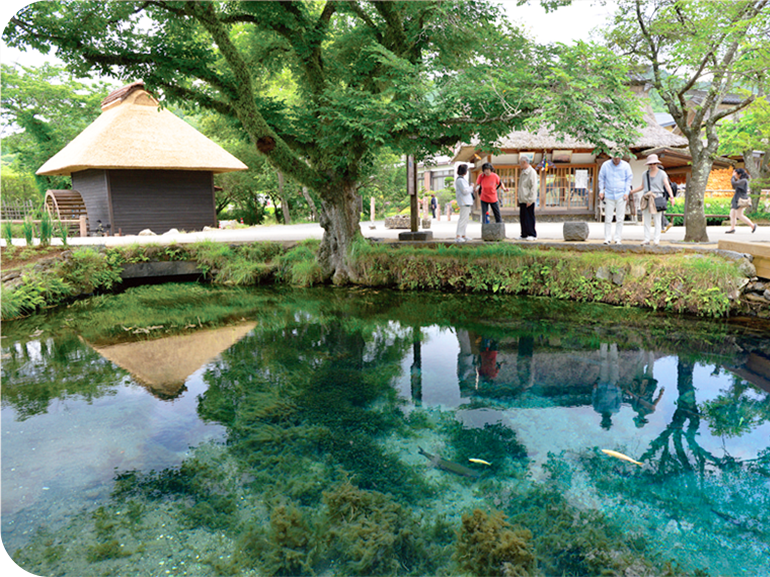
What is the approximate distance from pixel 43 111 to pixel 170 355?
74.1ft

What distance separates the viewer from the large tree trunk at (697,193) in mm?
9828

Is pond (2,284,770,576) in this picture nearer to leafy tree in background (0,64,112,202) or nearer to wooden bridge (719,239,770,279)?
wooden bridge (719,239,770,279)

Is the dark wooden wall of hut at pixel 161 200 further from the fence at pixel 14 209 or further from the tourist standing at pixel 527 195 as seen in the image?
the tourist standing at pixel 527 195

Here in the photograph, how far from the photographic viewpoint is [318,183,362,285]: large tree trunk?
1094cm

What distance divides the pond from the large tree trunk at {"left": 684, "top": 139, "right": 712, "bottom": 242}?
116 inches

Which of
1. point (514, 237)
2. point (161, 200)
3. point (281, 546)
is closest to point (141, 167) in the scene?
point (161, 200)

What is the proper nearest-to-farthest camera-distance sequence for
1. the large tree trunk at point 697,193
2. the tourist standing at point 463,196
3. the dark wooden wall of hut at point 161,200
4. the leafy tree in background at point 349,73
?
the leafy tree in background at point 349,73 → the large tree trunk at point 697,193 → the tourist standing at point 463,196 → the dark wooden wall of hut at point 161,200

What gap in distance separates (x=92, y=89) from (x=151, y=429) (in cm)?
2553

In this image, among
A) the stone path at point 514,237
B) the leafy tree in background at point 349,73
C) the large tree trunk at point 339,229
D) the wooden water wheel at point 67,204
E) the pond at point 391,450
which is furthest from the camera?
the wooden water wheel at point 67,204

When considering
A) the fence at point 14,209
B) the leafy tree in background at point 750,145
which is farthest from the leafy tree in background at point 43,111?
the leafy tree in background at point 750,145

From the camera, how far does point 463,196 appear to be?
408 inches

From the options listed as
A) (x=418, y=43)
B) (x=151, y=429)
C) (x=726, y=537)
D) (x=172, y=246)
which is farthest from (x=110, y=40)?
(x=726, y=537)

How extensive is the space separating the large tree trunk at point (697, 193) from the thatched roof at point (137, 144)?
598 inches

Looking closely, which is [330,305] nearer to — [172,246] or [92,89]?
[172,246]
